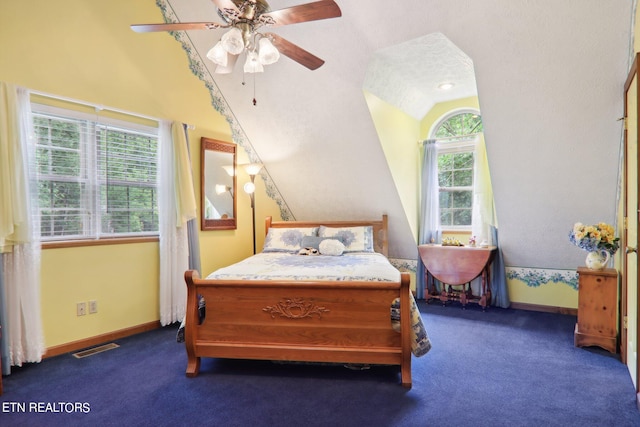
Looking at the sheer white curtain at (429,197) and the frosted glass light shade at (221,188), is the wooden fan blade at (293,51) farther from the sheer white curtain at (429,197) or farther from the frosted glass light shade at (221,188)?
the sheer white curtain at (429,197)

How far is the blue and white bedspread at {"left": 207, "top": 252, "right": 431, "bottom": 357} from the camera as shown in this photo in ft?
7.66

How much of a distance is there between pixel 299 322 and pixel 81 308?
6.05 ft

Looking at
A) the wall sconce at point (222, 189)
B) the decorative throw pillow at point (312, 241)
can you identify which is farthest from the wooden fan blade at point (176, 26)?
the decorative throw pillow at point (312, 241)

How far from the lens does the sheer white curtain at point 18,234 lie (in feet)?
7.82

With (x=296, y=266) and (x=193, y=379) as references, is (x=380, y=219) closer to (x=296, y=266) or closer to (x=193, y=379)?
(x=296, y=266)

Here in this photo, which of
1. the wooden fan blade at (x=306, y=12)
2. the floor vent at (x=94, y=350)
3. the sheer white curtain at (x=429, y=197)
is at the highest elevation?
the wooden fan blade at (x=306, y=12)

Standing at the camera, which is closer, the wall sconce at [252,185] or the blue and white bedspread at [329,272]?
the blue and white bedspread at [329,272]

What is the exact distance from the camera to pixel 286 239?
3.97m

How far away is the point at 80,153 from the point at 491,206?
13.2 feet

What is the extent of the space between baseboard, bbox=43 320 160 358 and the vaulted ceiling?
7.49 feet


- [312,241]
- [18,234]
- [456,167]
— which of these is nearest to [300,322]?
[312,241]

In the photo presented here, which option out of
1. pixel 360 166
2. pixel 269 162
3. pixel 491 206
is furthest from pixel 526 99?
pixel 269 162

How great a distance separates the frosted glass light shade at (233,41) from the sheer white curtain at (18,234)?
1732mm

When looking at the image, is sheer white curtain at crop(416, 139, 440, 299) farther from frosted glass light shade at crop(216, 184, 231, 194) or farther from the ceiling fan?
the ceiling fan
